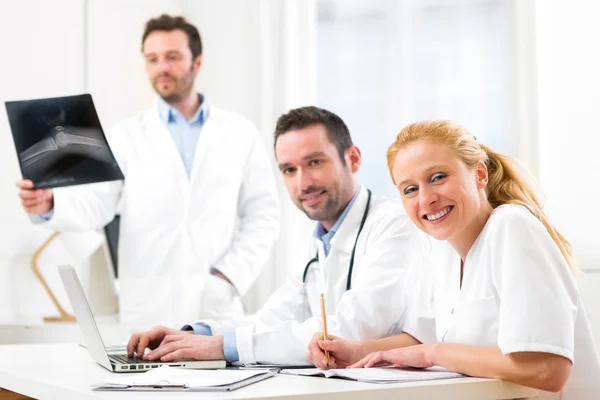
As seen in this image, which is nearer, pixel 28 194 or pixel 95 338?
pixel 95 338

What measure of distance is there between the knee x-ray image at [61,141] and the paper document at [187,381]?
832mm

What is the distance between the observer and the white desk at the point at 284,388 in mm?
1037

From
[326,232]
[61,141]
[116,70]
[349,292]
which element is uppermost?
[116,70]

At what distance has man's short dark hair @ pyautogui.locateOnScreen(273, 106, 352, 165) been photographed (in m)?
1.96

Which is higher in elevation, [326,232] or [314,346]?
[326,232]

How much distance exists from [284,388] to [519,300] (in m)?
0.40

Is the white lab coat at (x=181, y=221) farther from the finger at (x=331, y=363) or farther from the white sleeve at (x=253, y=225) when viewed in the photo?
the finger at (x=331, y=363)

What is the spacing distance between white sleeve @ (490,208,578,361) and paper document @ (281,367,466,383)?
0.41 ft

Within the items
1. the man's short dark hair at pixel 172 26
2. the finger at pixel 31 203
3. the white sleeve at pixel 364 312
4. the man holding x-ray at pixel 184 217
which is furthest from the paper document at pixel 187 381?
the man's short dark hair at pixel 172 26

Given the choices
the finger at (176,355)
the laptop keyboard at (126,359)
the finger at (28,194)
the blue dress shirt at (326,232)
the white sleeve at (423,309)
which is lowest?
the laptop keyboard at (126,359)

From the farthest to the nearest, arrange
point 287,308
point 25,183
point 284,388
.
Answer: point 25,183 → point 287,308 → point 284,388

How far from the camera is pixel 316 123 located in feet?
6.44

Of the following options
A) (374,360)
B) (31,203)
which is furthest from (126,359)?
(31,203)

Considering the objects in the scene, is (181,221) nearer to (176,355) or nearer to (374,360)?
(176,355)
